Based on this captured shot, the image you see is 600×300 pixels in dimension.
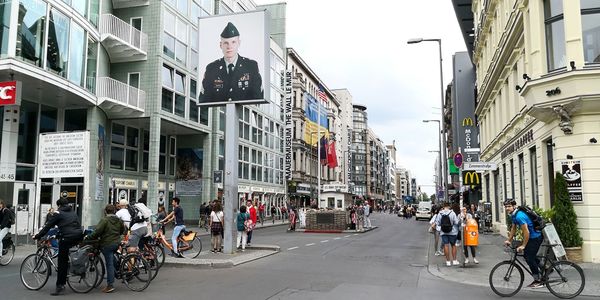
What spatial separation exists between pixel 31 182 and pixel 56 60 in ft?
18.3

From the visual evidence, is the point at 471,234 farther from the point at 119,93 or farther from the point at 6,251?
the point at 119,93

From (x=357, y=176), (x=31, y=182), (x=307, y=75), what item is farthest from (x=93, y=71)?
(x=357, y=176)

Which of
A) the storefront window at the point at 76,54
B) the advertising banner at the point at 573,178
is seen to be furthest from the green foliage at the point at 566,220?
the storefront window at the point at 76,54

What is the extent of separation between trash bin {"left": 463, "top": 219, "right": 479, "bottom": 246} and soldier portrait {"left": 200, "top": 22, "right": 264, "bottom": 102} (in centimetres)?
776

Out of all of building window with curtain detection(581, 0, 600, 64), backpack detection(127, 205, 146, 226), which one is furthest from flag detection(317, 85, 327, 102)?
backpack detection(127, 205, 146, 226)

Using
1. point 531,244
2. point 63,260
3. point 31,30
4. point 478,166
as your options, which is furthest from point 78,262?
point 31,30

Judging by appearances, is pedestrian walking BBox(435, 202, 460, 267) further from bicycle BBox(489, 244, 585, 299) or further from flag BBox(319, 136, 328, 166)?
flag BBox(319, 136, 328, 166)

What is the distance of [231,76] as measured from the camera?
17.1 meters

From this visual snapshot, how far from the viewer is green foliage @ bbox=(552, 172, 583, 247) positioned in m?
13.7

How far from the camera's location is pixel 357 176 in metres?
137

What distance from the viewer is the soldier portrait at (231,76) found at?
1684 centimetres

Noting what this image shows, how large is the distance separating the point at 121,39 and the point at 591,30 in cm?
2174

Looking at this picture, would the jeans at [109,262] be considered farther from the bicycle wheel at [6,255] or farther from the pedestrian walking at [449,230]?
the pedestrian walking at [449,230]

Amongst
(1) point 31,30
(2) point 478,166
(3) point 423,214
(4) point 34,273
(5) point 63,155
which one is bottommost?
(3) point 423,214
